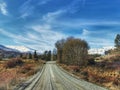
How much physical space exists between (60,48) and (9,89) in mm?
96811

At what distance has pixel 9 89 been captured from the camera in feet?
63.0

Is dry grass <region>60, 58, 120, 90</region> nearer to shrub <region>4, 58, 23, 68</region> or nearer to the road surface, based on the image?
the road surface

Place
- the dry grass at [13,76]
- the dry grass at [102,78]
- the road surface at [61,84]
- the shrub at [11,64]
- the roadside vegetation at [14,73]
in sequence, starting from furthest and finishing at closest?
the shrub at [11,64] → the dry grass at [102,78] → the roadside vegetation at [14,73] → the dry grass at [13,76] → the road surface at [61,84]

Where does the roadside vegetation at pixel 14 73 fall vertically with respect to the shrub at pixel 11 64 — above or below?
below

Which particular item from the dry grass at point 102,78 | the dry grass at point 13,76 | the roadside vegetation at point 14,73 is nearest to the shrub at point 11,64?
the roadside vegetation at point 14,73

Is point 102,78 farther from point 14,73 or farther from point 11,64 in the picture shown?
point 11,64

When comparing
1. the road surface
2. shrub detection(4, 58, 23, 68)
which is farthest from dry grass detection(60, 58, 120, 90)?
shrub detection(4, 58, 23, 68)

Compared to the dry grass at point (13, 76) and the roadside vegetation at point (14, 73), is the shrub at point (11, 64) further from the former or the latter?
the dry grass at point (13, 76)

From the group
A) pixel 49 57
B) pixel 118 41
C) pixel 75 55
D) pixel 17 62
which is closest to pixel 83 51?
pixel 75 55

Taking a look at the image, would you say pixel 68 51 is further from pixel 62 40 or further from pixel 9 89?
pixel 9 89

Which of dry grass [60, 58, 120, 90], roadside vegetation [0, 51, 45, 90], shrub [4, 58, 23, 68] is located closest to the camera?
roadside vegetation [0, 51, 45, 90]

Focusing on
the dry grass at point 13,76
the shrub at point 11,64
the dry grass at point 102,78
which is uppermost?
the shrub at point 11,64

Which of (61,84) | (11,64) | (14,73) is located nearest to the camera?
(61,84)

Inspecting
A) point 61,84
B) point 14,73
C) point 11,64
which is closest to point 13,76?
→ point 61,84
